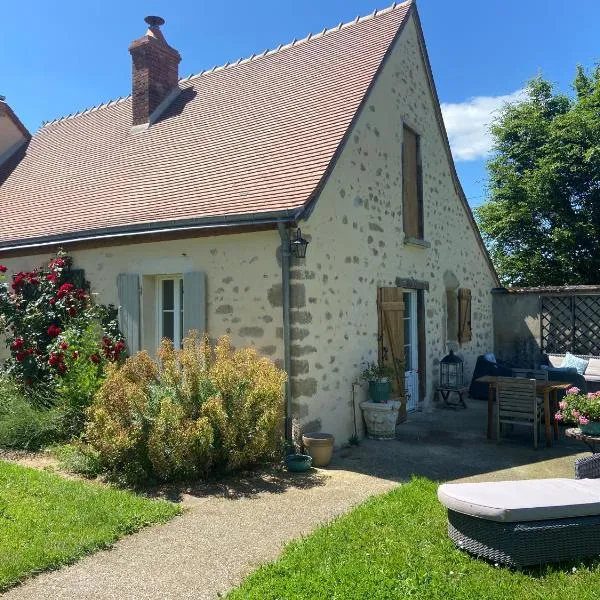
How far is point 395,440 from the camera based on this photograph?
290 inches

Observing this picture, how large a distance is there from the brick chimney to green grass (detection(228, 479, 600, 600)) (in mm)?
9250

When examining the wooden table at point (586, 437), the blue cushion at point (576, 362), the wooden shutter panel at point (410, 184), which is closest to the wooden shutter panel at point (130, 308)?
the wooden shutter panel at point (410, 184)

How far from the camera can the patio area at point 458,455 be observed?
230 inches

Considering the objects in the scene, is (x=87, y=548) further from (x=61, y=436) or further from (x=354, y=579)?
(x=61, y=436)

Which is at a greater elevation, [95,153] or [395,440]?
[95,153]

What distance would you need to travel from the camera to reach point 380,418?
23.9ft

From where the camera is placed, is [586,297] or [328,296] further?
[586,297]

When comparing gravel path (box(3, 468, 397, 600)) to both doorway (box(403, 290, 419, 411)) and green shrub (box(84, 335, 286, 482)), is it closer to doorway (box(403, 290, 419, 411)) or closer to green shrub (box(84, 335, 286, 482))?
green shrub (box(84, 335, 286, 482))

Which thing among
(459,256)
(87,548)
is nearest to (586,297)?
(459,256)

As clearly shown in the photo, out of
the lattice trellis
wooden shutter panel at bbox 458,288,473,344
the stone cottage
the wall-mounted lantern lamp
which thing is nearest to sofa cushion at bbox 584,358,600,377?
the lattice trellis

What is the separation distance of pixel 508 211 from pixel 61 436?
50.7ft

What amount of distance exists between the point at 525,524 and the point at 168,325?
545cm

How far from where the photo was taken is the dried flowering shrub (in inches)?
287

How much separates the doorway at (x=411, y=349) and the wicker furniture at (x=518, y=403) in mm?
2049
